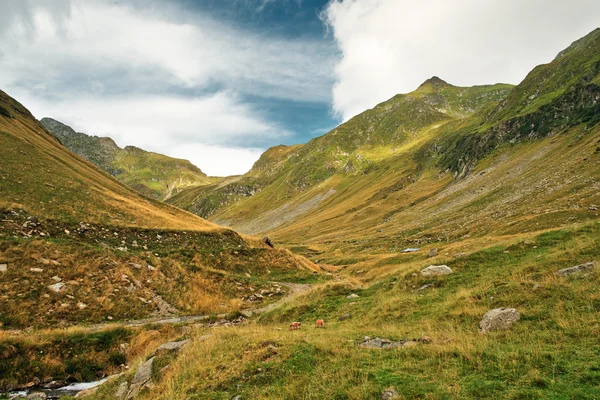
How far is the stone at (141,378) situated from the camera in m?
11.3

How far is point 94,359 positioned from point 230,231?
32519mm

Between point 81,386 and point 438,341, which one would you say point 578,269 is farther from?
point 81,386

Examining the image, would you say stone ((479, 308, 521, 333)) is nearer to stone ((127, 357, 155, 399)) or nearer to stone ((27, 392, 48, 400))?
stone ((127, 357, 155, 399))

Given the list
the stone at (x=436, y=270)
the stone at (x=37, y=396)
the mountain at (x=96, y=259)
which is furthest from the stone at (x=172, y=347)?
the stone at (x=436, y=270)

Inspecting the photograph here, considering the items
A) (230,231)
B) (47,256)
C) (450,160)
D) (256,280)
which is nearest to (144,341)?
(47,256)

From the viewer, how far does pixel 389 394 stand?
7.59 metres

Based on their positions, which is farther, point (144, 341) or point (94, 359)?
point (144, 341)

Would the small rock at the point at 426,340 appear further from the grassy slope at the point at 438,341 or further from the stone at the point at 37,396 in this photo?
the stone at the point at 37,396

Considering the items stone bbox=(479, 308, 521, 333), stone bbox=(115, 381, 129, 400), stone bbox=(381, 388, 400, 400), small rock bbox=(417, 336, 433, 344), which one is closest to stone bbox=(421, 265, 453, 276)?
stone bbox=(479, 308, 521, 333)

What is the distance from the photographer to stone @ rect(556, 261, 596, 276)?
13.7 meters

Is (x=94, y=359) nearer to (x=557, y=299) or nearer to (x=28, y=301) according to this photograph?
(x=28, y=301)

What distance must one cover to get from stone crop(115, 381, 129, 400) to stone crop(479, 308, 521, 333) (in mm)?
13051

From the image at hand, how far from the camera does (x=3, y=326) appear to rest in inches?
684

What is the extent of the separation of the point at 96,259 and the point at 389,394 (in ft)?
82.1
